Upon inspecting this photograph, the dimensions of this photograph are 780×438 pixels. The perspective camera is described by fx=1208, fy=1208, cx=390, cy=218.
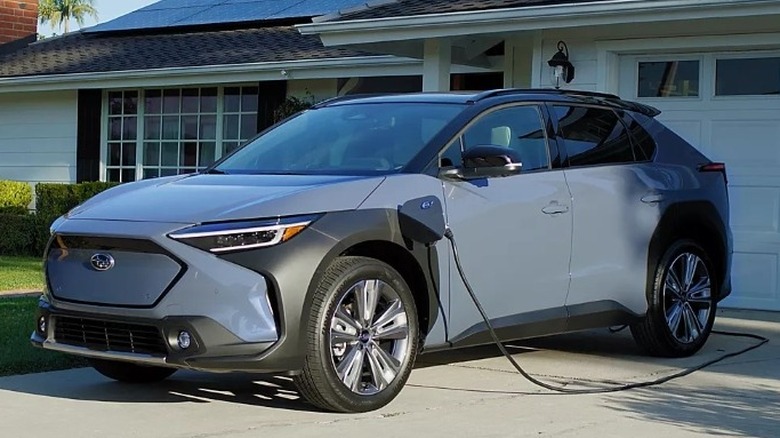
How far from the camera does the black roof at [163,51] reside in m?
16.9

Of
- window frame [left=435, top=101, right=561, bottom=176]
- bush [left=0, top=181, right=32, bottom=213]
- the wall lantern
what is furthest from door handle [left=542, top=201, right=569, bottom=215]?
bush [left=0, top=181, right=32, bottom=213]

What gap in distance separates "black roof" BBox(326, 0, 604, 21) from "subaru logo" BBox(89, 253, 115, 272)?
20.4 feet

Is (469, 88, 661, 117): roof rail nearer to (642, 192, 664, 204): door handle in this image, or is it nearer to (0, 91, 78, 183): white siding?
(642, 192, 664, 204): door handle

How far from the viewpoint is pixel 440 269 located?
21.3 feet

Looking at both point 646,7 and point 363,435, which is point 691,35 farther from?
point 363,435

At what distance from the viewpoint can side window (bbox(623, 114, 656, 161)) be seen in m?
8.22

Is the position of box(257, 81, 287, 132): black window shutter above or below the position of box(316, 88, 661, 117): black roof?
above

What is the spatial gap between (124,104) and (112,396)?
42.3 ft

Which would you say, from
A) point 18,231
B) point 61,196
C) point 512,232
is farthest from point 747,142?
point 18,231

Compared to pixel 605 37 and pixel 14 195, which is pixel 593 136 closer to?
pixel 605 37

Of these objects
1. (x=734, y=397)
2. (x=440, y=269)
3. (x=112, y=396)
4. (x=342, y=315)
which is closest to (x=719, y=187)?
(x=734, y=397)

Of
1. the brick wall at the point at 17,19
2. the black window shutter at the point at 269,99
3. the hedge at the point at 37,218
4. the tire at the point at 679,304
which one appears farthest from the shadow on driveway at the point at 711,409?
the brick wall at the point at 17,19

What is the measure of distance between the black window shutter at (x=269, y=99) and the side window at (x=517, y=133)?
384 inches

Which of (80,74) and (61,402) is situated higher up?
(80,74)
